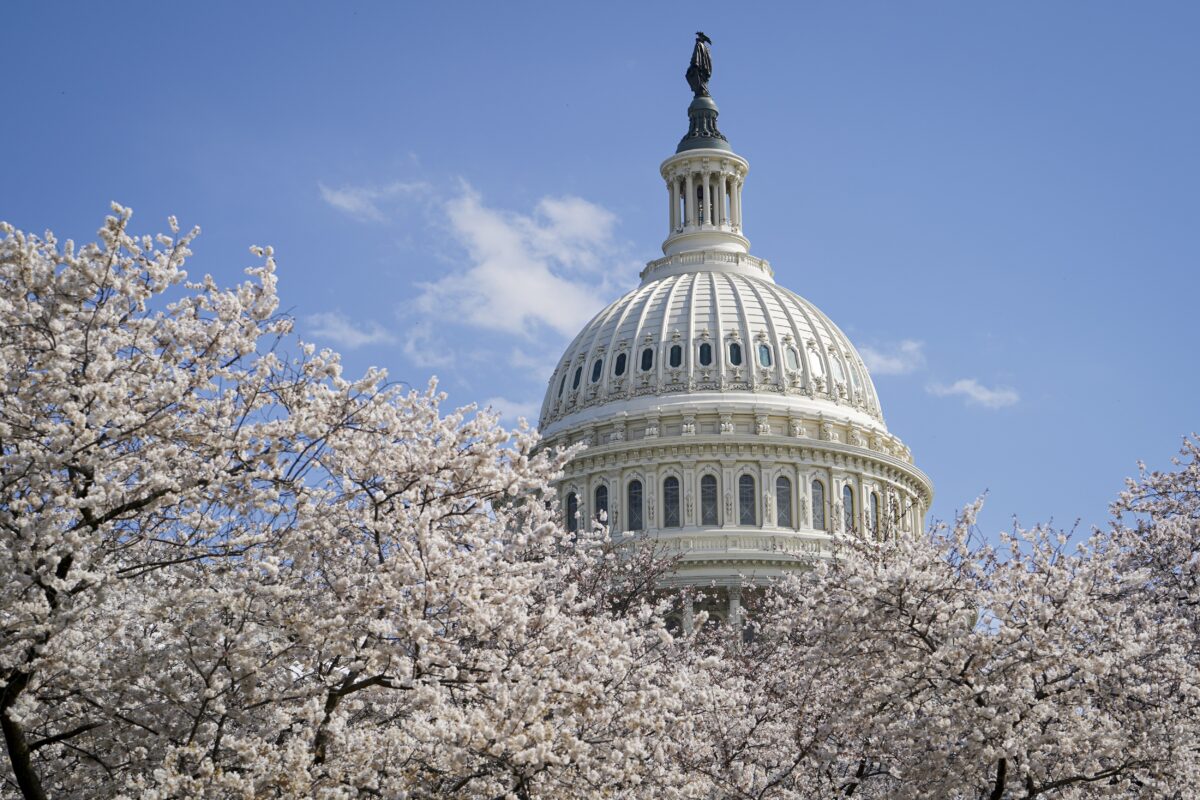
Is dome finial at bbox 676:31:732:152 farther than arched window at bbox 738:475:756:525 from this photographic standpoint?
Yes

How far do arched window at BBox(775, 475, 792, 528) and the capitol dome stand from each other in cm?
11

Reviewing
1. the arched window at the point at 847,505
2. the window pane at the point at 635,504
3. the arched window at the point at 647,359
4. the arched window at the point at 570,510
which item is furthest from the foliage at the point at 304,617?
the arched window at the point at 647,359

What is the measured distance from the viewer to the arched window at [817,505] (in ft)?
276

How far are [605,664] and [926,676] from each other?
16.3 feet

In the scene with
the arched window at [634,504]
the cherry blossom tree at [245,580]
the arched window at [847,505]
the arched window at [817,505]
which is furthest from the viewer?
the arched window at [634,504]

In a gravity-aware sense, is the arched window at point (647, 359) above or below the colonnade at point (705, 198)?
below

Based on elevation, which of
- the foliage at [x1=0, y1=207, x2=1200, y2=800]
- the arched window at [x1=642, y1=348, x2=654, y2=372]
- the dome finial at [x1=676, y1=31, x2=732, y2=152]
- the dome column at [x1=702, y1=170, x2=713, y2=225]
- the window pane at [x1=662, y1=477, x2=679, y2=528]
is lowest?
the foliage at [x1=0, y1=207, x2=1200, y2=800]

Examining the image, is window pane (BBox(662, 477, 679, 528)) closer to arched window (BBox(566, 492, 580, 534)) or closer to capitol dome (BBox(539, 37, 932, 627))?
capitol dome (BBox(539, 37, 932, 627))

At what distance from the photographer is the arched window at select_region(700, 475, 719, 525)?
272 feet

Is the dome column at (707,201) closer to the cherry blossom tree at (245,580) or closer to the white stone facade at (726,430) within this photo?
the white stone facade at (726,430)

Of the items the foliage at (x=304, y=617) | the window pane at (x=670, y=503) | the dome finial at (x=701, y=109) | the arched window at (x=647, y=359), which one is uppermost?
the dome finial at (x=701, y=109)

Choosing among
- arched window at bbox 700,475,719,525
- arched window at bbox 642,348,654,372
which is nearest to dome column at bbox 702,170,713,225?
arched window at bbox 642,348,654,372

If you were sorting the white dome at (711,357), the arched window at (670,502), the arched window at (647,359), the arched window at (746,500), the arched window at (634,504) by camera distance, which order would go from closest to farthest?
1. the arched window at (746,500)
2. the arched window at (670,502)
3. the arched window at (634,504)
4. the white dome at (711,357)
5. the arched window at (647,359)

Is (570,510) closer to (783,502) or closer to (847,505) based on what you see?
(783,502)
